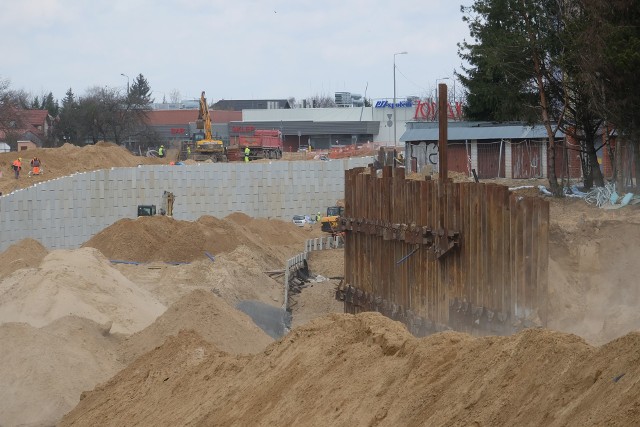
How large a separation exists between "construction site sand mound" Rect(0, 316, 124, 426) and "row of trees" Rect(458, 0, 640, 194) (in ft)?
43.8

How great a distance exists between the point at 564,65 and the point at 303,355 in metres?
19.0

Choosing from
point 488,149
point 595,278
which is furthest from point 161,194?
point 595,278

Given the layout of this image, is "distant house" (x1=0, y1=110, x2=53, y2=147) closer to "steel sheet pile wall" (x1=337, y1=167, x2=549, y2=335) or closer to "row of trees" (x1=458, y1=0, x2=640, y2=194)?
"row of trees" (x1=458, y1=0, x2=640, y2=194)

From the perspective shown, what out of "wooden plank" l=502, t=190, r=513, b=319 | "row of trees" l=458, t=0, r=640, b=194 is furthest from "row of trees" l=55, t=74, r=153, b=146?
"wooden plank" l=502, t=190, r=513, b=319

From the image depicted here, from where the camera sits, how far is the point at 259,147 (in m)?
68.5

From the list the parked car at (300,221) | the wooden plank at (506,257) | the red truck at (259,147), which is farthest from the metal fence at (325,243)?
the red truck at (259,147)

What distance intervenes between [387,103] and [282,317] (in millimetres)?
72971

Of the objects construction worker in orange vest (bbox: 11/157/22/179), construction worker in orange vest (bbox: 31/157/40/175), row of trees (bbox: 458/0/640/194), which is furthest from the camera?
construction worker in orange vest (bbox: 31/157/40/175)

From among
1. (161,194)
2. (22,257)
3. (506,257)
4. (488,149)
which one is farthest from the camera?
(488,149)

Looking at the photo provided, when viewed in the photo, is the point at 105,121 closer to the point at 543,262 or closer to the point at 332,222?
the point at 332,222

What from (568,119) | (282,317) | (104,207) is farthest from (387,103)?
(282,317)

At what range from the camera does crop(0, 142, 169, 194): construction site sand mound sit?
164ft

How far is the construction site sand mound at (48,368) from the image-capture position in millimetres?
14109

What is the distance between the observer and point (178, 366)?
40.5 feet
